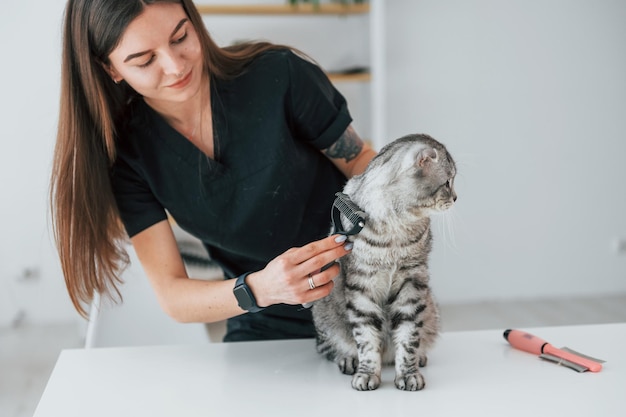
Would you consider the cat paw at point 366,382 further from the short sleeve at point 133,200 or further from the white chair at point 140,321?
the white chair at point 140,321

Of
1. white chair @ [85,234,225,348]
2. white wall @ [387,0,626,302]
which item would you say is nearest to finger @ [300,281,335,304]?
white chair @ [85,234,225,348]

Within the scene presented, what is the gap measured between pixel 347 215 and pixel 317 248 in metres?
0.08

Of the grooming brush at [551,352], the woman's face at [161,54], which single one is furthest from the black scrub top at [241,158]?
the grooming brush at [551,352]

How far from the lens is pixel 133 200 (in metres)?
1.40

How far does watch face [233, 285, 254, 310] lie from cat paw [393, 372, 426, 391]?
0.30 metres

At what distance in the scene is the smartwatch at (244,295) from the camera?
1.16 m

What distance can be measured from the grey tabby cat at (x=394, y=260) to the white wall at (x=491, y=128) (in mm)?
2318

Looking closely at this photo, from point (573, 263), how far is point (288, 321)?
281 cm

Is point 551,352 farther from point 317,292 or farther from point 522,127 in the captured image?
point 522,127

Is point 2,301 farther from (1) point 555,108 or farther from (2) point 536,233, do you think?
(1) point 555,108

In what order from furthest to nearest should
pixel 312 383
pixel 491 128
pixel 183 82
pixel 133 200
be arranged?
pixel 491 128 < pixel 133 200 < pixel 183 82 < pixel 312 383

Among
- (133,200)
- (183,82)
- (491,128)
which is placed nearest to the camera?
(183,82)

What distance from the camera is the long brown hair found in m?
1.23

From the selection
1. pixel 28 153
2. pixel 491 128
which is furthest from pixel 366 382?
pixel 28 153
